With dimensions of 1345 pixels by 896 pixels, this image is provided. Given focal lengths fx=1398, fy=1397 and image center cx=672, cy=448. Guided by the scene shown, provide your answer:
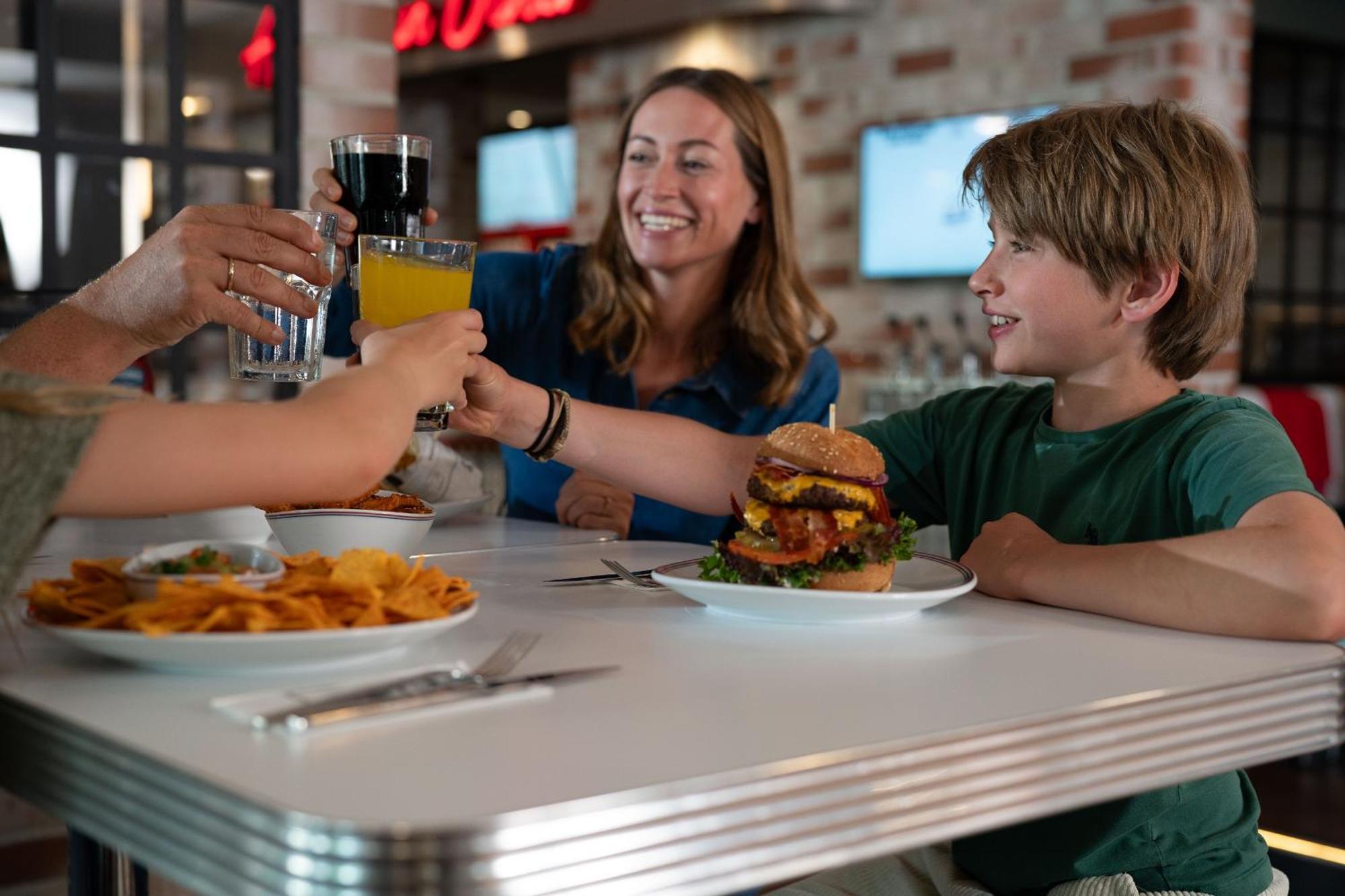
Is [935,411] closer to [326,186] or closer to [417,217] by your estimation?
[417,217]

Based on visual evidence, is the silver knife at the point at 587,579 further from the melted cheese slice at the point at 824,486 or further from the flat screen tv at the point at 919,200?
the flat screen tv at the point at 919,200

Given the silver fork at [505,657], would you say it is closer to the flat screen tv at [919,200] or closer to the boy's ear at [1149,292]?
the boy's ear at [1149,292]

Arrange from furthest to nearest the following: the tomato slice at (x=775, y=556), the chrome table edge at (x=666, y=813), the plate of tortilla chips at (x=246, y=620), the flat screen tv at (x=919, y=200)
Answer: the flat screen tv at (x=919, y=200) → the tomato slice at (x=775, y=556) → the plate of tortilla chips at (x=246, y=620) → the chrome table edge at (x=666, y=813)

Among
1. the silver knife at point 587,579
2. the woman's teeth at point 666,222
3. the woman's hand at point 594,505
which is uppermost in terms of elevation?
the woman's teeth at point 666,222

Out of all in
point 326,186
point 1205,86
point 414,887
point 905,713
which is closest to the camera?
point 414,887

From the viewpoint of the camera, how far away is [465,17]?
7023 millimetres

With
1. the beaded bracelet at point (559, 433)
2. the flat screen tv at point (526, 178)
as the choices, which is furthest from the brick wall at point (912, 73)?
the beaded bracelet at point (559, 433)

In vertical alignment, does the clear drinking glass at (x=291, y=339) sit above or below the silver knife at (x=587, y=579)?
above

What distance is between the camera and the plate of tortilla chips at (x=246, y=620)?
842 millimetres

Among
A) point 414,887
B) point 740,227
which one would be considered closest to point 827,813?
point 414,887

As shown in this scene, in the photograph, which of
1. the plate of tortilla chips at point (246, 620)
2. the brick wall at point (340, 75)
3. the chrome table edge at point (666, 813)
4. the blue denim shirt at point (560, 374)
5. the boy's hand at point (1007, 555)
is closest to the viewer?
the chrome table edge at point (666, 813)

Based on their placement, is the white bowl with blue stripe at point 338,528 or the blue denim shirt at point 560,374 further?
the blue denim shirt at point 560,374

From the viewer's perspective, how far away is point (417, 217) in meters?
1.57

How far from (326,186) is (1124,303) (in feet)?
2.86
